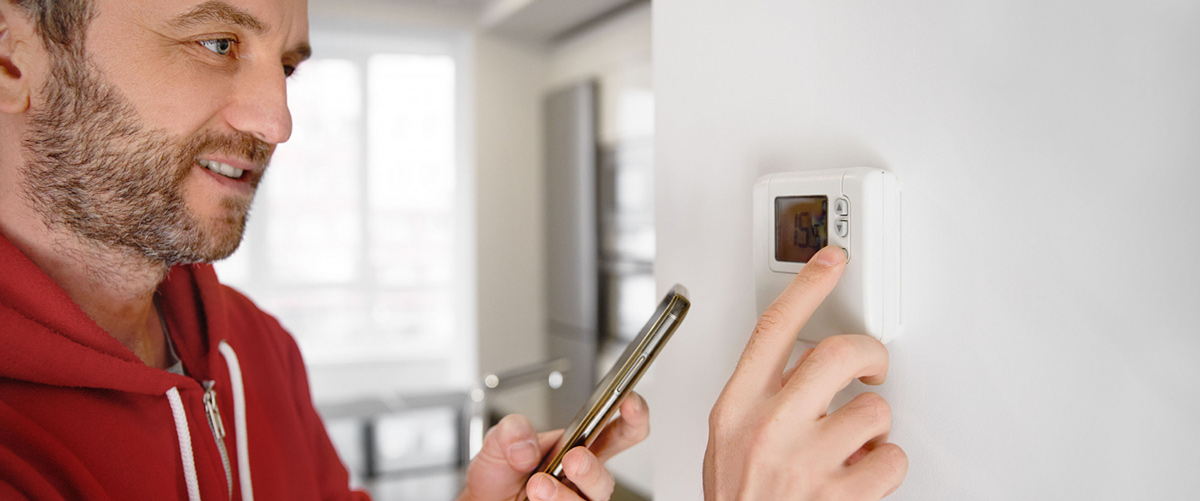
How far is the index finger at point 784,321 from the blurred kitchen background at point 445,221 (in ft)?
7.85

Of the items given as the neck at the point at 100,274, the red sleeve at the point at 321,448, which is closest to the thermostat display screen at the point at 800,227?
the neck at the point at 100,274

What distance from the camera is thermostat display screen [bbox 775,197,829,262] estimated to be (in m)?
0.47

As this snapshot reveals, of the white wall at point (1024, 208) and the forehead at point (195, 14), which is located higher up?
the forehead at point (195, 14)

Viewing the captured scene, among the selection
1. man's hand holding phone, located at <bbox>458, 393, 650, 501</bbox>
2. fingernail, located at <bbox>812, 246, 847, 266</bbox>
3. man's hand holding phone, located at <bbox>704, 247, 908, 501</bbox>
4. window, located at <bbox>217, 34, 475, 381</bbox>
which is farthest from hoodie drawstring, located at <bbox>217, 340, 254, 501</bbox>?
window, located at <bbox>217, 34, 475, 381</bbox>

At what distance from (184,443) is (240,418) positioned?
127 millimetres

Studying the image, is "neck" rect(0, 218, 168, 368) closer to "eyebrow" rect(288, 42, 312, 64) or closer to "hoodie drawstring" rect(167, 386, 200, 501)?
"hoodie drawstring" rect(167, 386, 200, 501)

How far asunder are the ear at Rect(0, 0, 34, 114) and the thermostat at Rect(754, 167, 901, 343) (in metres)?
0.76

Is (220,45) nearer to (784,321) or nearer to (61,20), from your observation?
(61,20)

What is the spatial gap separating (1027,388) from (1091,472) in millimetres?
53

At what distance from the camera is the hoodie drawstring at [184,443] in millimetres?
713

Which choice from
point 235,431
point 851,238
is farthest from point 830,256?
point 235,431

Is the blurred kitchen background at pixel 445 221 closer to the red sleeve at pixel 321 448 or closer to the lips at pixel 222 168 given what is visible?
the red sleeve at pixel 321 448

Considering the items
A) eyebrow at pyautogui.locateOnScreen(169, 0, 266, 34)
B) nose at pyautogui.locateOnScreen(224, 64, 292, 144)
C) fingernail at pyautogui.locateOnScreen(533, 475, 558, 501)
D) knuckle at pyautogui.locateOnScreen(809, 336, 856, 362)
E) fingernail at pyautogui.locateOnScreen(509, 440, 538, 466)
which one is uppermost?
eyebrow at pyautogui.locateOnScreen(169, 0, 266, 34)

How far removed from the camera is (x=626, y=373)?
52 cm
